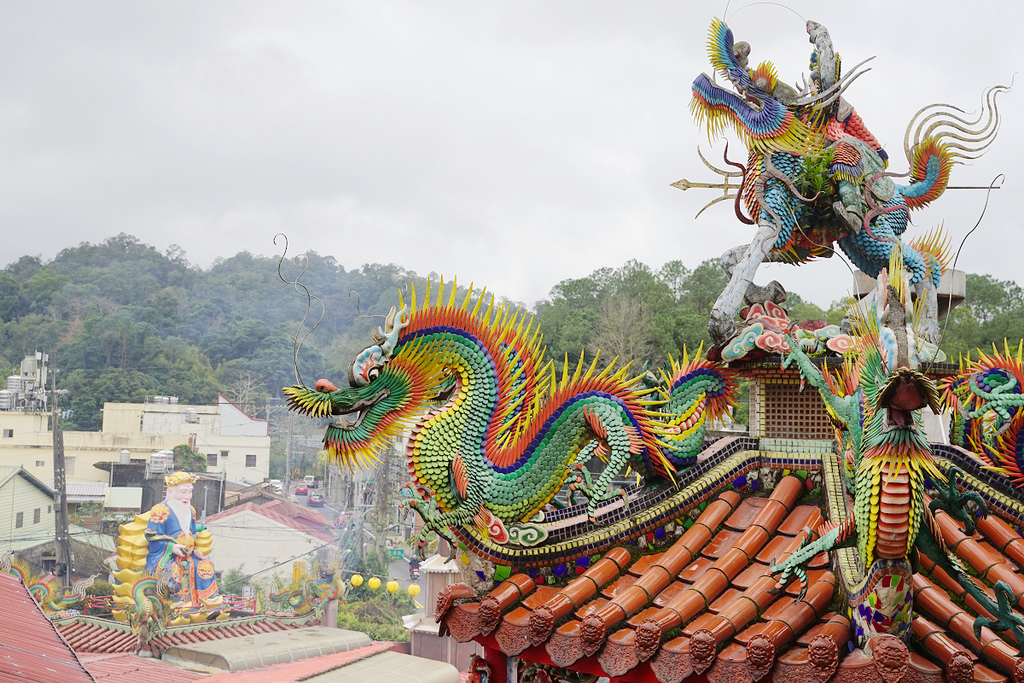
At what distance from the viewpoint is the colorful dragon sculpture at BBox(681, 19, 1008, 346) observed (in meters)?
6.42

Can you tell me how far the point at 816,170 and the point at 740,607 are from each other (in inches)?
130

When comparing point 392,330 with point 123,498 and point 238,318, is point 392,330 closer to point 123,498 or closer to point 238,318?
point 123,498

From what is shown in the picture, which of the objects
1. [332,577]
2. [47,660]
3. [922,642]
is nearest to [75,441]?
[332,577]

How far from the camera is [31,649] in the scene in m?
5.07

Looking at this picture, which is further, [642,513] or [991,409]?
[991,409]

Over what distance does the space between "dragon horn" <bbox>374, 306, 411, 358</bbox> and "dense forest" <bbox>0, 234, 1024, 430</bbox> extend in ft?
88.5

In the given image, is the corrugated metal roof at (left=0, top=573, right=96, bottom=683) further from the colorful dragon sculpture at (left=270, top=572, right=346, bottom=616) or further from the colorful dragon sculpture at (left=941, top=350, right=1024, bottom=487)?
the colorful dragon sculpture at (left=270, top=572, right=346, bottom=616)

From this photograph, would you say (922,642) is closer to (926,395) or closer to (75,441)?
(926,395)

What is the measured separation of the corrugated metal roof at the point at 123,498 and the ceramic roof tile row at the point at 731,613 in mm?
29710

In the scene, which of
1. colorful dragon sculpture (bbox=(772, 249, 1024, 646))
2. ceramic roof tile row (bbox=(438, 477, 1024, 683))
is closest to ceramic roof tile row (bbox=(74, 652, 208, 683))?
ceramic roof tile row (bbox=(438, 477, 1024, 683))

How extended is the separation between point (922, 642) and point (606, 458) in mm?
2185

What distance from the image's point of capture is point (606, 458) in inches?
230

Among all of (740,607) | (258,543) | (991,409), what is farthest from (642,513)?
(258,543)

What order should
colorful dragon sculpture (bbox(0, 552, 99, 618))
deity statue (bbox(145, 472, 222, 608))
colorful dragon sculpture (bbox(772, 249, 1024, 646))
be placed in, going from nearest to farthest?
colorful dragon sculpture (bbox(772, 249, 1024, 646)), deity statue (bbox(145, 472, 222, 608)), colorful dragon sculpture (bbox(0, 552, 99, 618))
